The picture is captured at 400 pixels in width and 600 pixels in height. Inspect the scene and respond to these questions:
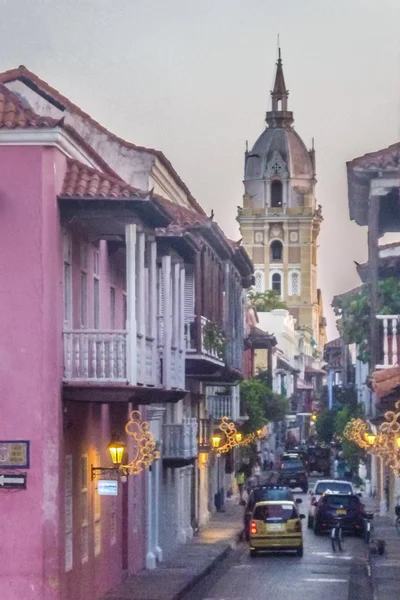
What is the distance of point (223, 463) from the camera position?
196 feet

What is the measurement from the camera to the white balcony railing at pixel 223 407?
50.2 metres

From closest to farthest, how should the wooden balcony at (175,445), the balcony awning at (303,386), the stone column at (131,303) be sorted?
the stone column at (131,303) < the wooden balcony at (175,445) < the balcony awning at (303,386)

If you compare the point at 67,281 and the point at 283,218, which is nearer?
the point at 67,281

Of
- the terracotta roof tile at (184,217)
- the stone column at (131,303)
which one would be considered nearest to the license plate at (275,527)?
the terracotta roof tile at (184,217)

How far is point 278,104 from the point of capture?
562 feet

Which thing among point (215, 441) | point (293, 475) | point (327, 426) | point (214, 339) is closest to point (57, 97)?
point (214, 339)

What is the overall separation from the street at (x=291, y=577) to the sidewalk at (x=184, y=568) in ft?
0.91

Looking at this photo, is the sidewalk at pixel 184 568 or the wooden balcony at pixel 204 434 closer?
the sidewalk at pixel 184 568

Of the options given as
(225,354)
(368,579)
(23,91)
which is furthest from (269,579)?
(23,91)

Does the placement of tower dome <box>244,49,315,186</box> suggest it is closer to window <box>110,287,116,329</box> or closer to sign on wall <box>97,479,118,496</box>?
window <box>110,287,116,329</box>

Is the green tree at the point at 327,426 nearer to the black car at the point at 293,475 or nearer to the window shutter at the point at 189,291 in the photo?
the black car at the point at 293,475

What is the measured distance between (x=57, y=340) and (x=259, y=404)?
1747 inches

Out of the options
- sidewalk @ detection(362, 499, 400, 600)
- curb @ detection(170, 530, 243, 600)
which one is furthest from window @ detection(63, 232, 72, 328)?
sidewalk @ detection(362, 499, 400, 600)

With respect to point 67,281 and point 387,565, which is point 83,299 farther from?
point 387,565
